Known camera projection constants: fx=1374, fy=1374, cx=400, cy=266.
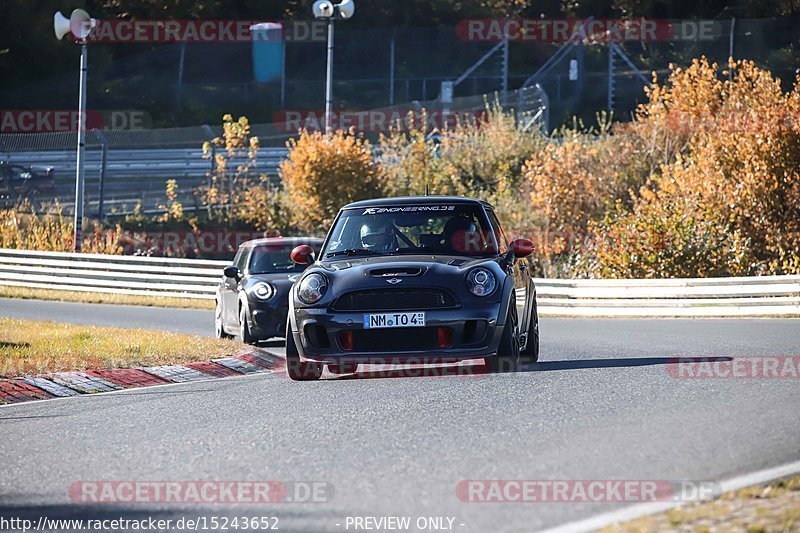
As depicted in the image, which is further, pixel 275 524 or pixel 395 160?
pixel 395 160

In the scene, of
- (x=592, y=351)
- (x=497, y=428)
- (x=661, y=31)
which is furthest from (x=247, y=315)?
(x=661, y=31)

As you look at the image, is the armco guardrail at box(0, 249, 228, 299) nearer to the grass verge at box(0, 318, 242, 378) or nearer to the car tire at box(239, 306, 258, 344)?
the grass verge at box(0, 318, 242, 378)

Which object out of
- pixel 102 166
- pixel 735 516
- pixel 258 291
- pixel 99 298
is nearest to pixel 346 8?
pixel 102 166

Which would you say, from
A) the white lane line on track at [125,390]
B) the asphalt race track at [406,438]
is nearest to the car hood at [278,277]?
the white lane line on track at [125,390]

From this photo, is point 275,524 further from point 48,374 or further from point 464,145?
point 464,145

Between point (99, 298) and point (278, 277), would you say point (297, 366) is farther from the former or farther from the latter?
point (99, 298)

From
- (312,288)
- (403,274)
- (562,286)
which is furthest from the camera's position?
(562,286)

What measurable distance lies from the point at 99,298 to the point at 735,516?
81.9 ft

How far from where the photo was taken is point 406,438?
26.3ft

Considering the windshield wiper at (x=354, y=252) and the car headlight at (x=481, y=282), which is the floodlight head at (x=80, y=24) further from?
the car headlight at (x=481, y=282)

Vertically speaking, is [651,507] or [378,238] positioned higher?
[378,238]

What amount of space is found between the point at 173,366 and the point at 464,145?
2811 cm

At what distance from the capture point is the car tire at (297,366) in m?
11.6

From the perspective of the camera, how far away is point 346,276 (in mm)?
11344
